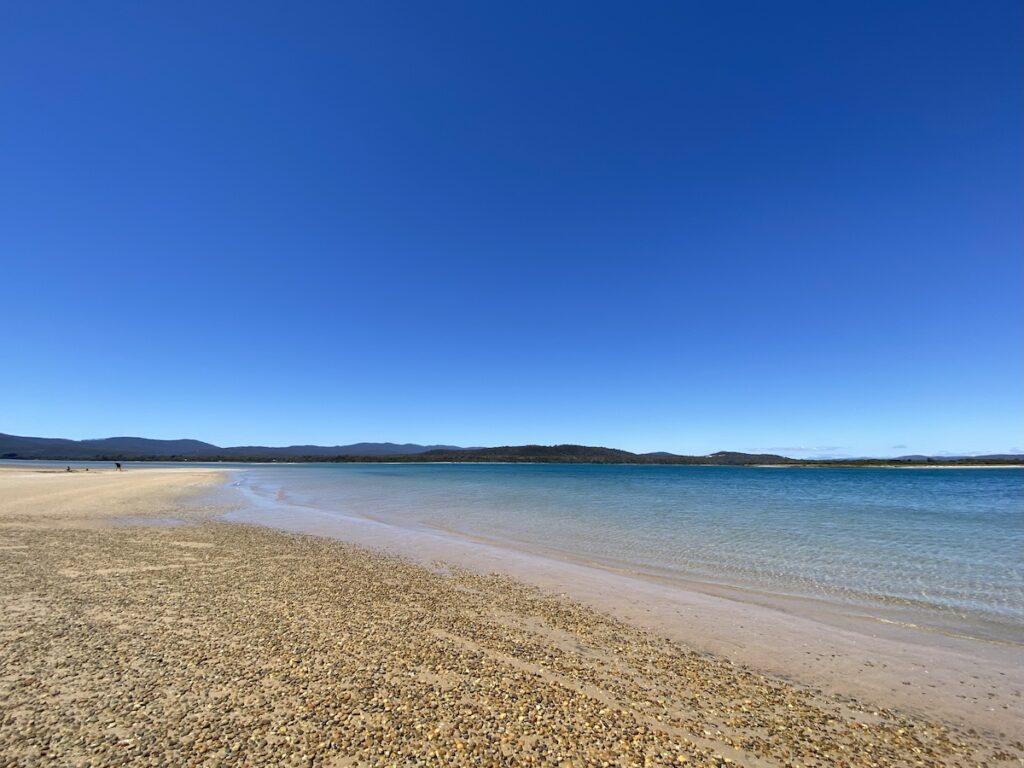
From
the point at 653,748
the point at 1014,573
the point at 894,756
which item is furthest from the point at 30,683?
the point at 1014,573

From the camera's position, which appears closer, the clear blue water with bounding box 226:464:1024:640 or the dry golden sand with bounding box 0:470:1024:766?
the dry golden sand with bounding box 0:470:1024:766

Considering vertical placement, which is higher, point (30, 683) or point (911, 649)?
point (30, 683)

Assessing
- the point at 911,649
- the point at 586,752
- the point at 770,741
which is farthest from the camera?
the point at 911,649

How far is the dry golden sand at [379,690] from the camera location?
3.96 m

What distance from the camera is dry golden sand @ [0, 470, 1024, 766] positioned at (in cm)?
396

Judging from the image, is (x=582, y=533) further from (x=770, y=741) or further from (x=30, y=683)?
(x=30, y=683)

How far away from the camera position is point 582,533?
17828 mm

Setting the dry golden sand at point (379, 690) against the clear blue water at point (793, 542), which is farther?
the clear blue water at point (793, 542)

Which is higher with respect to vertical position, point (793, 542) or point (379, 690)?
point (379, 690)

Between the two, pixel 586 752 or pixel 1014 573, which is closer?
pixel 586 752

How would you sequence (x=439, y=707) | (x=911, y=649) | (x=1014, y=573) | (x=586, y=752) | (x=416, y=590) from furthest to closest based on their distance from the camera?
(x=1014, y=573)
(x=416, y=590)
(x=911, y=649)
(x=439, y=707)
(x=586, y=752)

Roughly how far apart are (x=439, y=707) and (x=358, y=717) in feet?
2.50

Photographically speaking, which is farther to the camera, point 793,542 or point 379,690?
point 793,542

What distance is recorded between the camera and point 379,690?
491 cm
